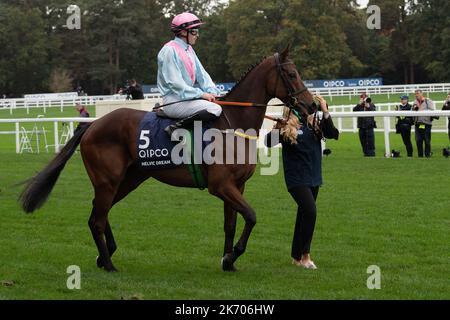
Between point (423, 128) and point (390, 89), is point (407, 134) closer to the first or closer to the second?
point (423, 128)

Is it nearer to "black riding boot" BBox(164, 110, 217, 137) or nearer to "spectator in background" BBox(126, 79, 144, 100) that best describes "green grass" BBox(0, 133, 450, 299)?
"black riding boot" BBox(164, 110, 217, 137)

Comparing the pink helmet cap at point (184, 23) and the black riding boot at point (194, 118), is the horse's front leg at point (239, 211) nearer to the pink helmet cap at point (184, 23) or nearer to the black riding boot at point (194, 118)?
the black riding boot at point (194, 118)

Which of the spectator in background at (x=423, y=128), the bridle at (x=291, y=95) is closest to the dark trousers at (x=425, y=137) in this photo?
the spectator in background at (x=423, y=128)

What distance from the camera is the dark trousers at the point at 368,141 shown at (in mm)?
17531

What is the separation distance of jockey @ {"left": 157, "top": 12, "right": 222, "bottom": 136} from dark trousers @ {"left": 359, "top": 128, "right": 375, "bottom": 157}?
10870 millimetres

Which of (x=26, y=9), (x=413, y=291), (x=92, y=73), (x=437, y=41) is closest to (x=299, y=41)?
(x=437, y=41)

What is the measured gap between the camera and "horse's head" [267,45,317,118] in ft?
22.2

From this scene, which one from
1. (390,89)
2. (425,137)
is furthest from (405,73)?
(425,137)

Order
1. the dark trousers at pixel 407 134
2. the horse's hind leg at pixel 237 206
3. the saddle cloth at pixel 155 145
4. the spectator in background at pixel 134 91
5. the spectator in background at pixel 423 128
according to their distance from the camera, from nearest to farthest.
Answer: the horse's hind leg at pixel 237 206 < the saddle cloth at pixel 155 145 < the spectator in background at pixel 423 128 < the dark trousers at pixel 407 134 < the spectator in background at pixel 134 91

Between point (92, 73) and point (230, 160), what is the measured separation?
5584cm

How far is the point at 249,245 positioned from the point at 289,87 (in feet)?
6.56

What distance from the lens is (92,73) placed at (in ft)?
201
